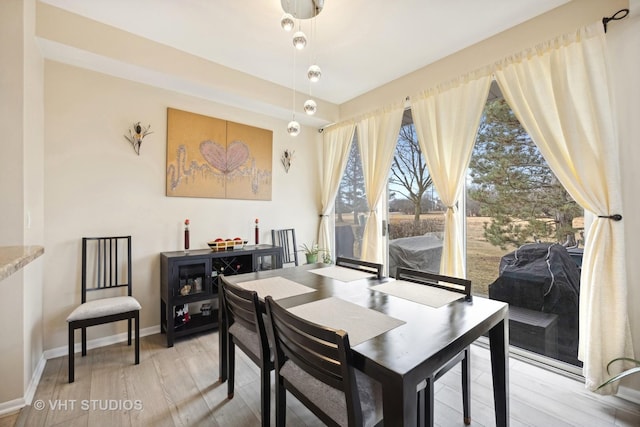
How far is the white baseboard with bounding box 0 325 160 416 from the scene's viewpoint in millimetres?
1737

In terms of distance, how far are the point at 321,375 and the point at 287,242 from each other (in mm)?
2739

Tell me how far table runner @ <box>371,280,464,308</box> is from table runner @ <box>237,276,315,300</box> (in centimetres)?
52

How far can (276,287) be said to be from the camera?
1.91 m

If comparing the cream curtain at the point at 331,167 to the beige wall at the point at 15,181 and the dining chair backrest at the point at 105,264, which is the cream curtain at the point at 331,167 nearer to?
the dining chair backrest at the point at 105,264

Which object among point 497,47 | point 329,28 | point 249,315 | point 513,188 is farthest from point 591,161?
point 249,315

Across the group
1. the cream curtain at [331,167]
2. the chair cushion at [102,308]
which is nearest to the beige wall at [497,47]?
the cream curtain at [331,167]

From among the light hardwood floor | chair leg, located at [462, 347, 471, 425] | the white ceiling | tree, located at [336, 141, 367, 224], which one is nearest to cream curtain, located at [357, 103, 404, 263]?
tree, located at [336, 141, 367, 224]

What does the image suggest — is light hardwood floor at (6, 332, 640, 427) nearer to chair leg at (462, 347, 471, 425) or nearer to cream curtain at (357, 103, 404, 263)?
chair leg at (462, 347, 471, 425)

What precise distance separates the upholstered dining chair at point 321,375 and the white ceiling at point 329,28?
223 cm

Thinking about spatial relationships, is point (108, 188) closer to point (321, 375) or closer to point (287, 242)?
point (287, 242)

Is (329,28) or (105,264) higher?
(329,28)

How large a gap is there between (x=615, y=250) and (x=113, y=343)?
4109 millimetres

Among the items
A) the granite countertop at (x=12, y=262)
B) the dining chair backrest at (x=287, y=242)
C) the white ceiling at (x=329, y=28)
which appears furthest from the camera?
the dining chair backrest at (x=287, y=242)

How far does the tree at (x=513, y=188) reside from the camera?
7.18ft
